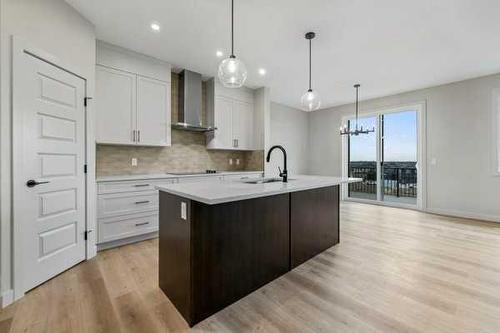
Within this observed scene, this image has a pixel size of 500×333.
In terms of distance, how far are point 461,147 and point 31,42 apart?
681 centimetres

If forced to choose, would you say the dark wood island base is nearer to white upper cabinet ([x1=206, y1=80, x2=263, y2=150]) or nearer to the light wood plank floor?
the light wood plank floor

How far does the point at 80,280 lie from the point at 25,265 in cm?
46

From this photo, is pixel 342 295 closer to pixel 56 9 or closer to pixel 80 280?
pixel 80 280

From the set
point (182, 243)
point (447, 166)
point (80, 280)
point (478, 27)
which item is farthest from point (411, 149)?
point (80, 280)

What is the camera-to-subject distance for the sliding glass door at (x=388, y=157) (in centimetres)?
543

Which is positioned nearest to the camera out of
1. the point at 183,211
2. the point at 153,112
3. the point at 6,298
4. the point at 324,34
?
the point at 183,211

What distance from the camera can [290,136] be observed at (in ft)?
22.4

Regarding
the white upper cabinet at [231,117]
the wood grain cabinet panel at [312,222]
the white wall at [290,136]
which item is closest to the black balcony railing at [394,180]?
the white wall at [290,136]

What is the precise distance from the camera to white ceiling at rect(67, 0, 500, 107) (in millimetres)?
2459

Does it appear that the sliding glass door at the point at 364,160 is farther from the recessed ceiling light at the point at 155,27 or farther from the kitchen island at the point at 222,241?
the recessed ceiling light at the point at 155,27

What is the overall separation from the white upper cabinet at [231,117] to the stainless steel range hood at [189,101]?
13.5 inches

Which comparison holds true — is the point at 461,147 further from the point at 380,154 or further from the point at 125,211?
the point at 125,211

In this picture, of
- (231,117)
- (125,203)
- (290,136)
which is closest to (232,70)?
(125,203)

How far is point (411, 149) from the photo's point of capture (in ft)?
17.7
